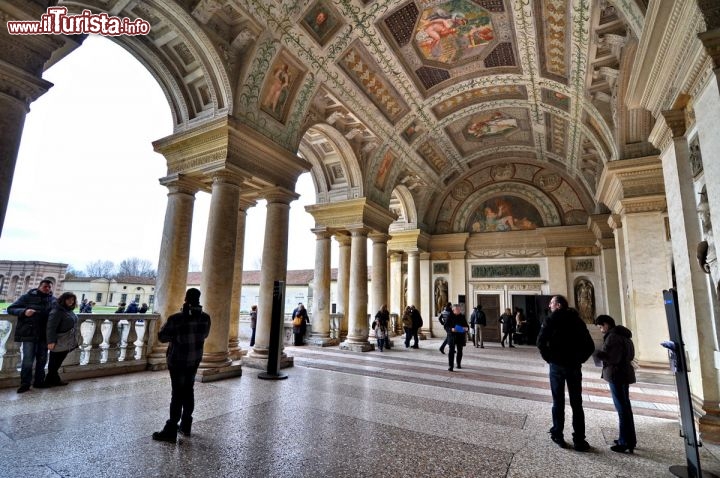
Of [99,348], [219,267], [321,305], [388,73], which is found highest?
[388,73]

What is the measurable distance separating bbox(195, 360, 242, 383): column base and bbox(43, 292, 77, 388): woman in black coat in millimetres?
1882

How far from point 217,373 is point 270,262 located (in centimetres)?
262

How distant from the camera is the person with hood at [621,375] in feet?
11.2

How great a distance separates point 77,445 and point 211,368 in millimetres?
3068

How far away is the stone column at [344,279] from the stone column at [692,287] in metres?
9.76

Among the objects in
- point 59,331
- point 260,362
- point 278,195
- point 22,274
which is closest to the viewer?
point 59,331

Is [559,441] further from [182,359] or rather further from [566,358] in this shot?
[182,359]

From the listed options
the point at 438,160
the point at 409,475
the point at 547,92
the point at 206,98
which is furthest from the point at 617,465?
the point at 438,160

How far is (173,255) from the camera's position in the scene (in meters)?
7.35

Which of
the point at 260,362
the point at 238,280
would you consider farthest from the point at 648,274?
the point at 238,280

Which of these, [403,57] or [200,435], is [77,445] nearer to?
[200,435]

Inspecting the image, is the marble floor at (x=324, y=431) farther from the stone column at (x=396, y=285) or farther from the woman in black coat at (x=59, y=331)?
the stone column at (x=396, y=285)

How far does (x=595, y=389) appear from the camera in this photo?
646 cm

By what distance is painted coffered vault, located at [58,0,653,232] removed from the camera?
702 centimetres
